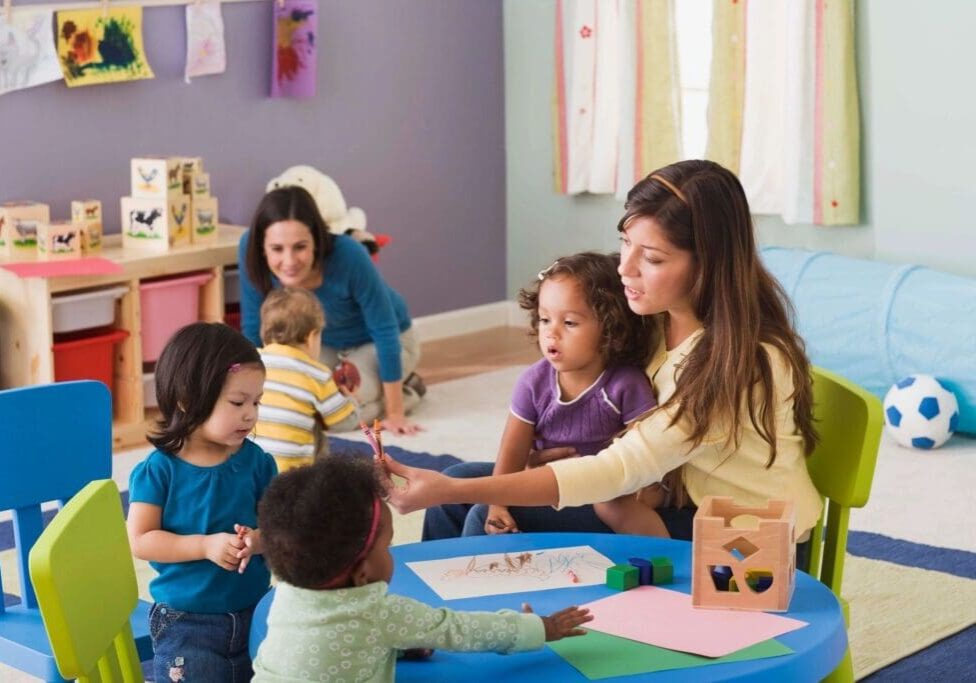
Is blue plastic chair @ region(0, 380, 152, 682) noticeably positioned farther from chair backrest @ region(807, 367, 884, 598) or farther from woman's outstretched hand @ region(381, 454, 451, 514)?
chair backrest @ region(807, 367, 884, 598)

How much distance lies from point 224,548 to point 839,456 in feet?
2.68

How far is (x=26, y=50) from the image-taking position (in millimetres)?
4129

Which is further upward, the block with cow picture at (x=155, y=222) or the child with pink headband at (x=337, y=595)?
the block with cow picture at (x=155, y=222)

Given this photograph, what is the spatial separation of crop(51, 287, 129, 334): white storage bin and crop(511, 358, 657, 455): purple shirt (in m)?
1.99

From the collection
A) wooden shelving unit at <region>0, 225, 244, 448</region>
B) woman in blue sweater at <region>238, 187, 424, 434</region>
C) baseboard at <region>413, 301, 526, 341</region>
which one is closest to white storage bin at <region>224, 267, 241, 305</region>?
wooden shelving unit at <region>0, 225, 244, 448</region>

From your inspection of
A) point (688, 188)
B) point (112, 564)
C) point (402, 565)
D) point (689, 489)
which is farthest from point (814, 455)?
point (112, 564)

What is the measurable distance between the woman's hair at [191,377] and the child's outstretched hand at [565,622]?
2.00ft

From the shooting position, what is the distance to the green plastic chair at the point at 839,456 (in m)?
1.97

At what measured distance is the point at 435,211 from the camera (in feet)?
17.7

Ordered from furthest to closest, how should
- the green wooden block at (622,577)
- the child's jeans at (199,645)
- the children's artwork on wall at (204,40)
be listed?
1. the children's artwork on wall at (204,40)
2. the child's jeans at (199,645)
3. the green wooden block at (622,577)

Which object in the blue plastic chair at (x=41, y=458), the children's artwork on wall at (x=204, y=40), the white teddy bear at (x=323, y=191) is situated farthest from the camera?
the white teddy bear at (x=323, y=191)

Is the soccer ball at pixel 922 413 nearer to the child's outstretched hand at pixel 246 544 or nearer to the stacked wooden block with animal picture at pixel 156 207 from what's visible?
the stacked wooden block with animal picture at pixel 156 207

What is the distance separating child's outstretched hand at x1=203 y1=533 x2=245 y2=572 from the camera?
1.84 metres

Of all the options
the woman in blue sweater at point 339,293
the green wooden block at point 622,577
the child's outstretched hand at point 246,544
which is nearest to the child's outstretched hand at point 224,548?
the child's outstretched hand at point 246,544
